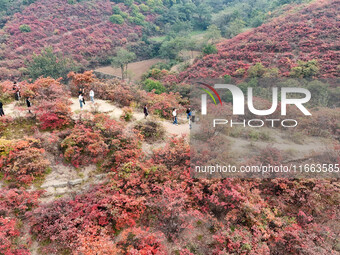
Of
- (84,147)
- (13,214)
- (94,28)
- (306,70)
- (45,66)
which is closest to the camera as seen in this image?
(13,214)

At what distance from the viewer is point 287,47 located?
25.4 meters

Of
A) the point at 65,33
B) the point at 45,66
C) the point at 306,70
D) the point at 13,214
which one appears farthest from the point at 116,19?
the point at 13,214

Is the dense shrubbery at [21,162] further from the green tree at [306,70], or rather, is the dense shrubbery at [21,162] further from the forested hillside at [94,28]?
the forested hillside at [94,28]

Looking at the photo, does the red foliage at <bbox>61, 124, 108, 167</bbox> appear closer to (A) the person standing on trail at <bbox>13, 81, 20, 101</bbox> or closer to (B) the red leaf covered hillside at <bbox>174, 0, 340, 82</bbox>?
(A) the person standing on trail at <bbox>13, 81, 20, 101</bbox>

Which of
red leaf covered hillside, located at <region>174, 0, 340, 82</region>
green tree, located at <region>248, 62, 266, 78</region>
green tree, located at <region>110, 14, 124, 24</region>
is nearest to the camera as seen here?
green tree, located at <region>248, 62, 266, 78</region>

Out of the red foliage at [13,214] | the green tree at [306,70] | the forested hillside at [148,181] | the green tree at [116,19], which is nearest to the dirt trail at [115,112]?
the forested hillside at [148,181]

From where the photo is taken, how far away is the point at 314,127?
41.0ft

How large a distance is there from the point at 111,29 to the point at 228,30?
74.1ft

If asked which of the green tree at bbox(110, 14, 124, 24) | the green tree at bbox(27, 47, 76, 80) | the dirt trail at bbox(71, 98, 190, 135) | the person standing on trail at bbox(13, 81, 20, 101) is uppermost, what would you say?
the green tree at bbox(110, 14, 124, 24)

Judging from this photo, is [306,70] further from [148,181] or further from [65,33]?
[65,33]

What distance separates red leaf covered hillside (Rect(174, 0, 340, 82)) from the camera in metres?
22.7

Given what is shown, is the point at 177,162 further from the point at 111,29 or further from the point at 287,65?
the point at 111,29

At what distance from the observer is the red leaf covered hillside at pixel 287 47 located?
22.7 meters

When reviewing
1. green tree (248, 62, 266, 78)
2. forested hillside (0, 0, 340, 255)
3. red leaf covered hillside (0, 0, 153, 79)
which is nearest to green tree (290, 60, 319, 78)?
forested hillside (0, 0, 340, 255)
